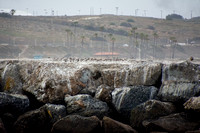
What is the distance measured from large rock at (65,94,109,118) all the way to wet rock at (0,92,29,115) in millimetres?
1764

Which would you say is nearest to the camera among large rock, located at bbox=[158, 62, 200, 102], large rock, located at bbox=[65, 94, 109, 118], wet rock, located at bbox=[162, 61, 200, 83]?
large rock, located at bbox=[158, 62, 200, 102]

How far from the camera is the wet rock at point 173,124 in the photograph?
26.2 feet

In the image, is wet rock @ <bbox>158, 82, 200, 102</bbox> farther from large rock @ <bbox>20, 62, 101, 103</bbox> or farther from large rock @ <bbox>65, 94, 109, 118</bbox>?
large rock @ <bbox>20, 62, 101, 103</bbox>

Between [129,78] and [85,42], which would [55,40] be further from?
[129,78]

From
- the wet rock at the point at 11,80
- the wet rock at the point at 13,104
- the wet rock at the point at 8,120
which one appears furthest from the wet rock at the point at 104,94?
the wet rock at the point at 11,80

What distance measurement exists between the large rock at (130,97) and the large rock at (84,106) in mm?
621

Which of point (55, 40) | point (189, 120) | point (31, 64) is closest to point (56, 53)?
point (55, 40)

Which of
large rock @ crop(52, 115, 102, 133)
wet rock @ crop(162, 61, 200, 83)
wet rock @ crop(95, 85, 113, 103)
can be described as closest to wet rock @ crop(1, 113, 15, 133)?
large rock @ crop(52, 115, 102, 133)

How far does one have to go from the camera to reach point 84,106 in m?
9.34

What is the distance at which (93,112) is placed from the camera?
369 inches

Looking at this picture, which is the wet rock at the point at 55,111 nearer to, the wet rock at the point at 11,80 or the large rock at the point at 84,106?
the large rock at the point at 84,106

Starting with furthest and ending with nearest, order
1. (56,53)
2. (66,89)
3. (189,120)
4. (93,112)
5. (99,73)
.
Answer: (56,53) < (99,73) < (66,89) < (93,112) < (189,120)

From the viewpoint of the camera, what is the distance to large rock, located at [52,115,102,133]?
8.39m

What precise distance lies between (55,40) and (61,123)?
71499 millimetres
